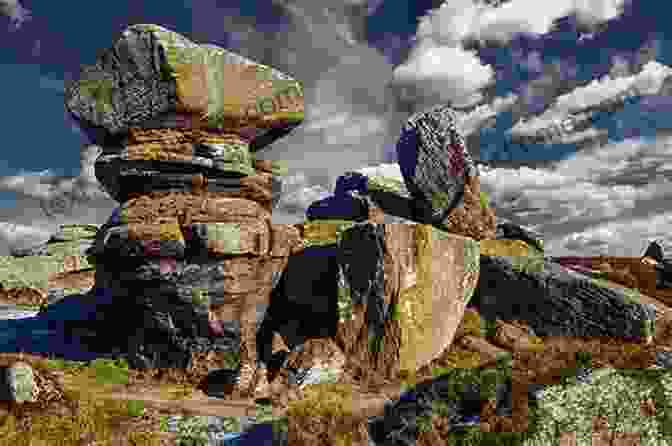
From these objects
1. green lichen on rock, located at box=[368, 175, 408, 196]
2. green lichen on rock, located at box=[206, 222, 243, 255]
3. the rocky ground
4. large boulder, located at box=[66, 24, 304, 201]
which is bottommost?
the rocky ground

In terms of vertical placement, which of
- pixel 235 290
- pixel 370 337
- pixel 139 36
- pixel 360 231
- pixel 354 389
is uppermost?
pixel 139 36

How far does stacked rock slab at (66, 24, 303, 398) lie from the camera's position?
17250mm

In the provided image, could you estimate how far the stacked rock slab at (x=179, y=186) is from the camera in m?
17.2

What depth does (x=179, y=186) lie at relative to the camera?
1936 centimetres

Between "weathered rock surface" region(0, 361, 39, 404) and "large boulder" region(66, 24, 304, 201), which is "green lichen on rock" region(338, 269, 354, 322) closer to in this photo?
"large boulder" region(66, 24, 304, 201)

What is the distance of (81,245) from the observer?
55750mm

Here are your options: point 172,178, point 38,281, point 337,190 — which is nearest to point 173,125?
point 172,178

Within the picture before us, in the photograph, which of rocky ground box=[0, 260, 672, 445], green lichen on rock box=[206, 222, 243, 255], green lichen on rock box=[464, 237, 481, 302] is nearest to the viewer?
rocky ground box=[0, 260, 672, 445]

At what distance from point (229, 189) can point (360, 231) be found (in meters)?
7.12

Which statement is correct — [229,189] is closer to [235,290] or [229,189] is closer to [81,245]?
[235,290]

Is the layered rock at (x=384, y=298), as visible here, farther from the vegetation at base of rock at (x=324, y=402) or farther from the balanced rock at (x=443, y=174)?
the balanced rock at (x=443, y=174)

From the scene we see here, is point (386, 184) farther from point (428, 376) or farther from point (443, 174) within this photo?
point (428, 376)

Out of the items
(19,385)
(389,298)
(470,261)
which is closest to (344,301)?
(389,298)

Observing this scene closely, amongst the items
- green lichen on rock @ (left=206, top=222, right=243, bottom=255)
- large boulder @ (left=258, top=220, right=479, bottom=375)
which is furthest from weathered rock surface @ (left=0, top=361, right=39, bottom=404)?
large boulder @ (left=258, top=220, right=479, bottom=375)
